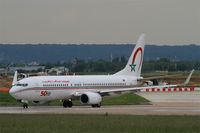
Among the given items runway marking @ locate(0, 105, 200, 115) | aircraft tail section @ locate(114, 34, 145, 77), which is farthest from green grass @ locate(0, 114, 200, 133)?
aircraft tail section @ locate(114, 34, 145, 77)

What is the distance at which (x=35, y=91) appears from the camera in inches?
2598

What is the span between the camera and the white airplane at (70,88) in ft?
217

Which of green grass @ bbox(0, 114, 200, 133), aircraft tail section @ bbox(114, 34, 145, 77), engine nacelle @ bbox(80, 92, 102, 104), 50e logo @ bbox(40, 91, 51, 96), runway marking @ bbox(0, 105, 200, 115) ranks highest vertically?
aircraft tail section @ bbox(114, 34, 145, 77)

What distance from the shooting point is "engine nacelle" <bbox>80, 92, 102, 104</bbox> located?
66812 millimetres

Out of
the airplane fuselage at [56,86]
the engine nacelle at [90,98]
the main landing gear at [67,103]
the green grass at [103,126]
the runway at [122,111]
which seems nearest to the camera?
the green grass at [103,126]

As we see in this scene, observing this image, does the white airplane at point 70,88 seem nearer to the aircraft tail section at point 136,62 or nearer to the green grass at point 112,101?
the aircraft tail section at point 136,62

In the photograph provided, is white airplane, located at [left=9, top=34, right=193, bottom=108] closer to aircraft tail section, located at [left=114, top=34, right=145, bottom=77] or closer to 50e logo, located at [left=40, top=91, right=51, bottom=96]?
50e logo, located at [left=40, top=91, right=51, bottom=96]

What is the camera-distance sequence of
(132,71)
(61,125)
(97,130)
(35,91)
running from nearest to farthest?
(97,130) → (61,125) → (35,91) → (132,71)

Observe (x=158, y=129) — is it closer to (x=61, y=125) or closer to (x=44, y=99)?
(x=61, y=125)

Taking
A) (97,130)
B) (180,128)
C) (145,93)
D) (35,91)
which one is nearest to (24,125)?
(97,130)

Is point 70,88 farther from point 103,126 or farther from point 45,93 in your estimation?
point 103,126

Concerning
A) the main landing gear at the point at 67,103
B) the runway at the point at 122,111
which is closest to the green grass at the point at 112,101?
the main landing gear at the point at 67,103

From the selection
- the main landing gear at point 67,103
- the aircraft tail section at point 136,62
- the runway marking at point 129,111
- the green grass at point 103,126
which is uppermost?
the aircraft tail section at point 136,62

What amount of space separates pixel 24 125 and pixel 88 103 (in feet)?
94.5
